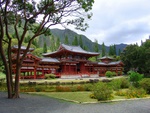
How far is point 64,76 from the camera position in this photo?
146 feet

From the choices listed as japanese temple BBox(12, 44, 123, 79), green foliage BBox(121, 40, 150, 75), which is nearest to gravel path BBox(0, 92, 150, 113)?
japanese temple BBox(12, 44, 123, 79)

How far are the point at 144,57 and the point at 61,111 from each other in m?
49.0

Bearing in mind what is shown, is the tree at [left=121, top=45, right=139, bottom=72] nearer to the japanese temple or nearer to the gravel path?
the japanese temple

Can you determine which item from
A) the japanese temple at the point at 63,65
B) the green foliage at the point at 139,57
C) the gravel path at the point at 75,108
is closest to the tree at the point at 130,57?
the green foliage at the point at 139,57

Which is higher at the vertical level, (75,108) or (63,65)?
(63,65)

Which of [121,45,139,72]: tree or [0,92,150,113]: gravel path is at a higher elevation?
[121,45,139,72]: tree

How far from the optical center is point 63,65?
49.0 metres

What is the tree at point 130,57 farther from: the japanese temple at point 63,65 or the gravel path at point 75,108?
the gravel path at point 75,108

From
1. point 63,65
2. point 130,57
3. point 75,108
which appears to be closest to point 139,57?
point 130,57

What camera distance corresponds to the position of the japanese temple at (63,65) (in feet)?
131

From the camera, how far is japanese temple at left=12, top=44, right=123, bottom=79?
3981cm

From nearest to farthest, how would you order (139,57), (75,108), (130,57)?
(75,108) → (139,57) → (130,57)

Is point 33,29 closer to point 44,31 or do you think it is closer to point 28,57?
point 44,31

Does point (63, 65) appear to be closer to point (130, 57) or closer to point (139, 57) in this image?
point (130, 57)
